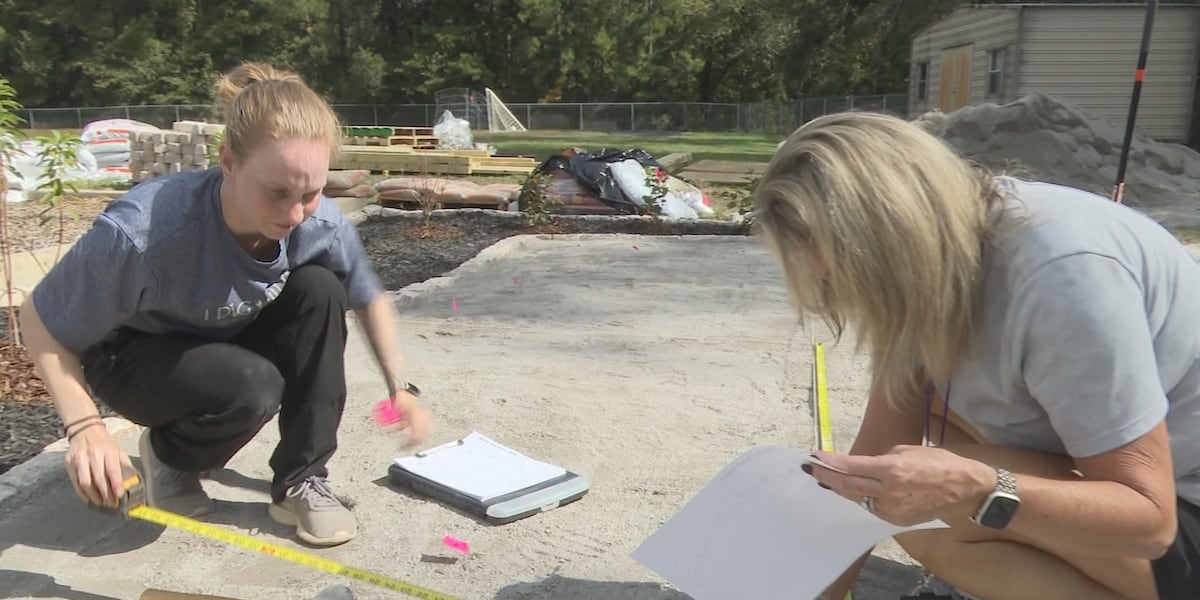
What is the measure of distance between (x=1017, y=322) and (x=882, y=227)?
0.30 meters

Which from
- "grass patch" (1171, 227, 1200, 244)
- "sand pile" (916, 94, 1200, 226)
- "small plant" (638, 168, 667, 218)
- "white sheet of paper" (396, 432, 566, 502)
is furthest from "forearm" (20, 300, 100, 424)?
"sand pile" (916, 94, 1200, 226)

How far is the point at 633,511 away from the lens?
2.72 meters

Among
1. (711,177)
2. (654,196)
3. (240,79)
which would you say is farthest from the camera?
(711,177)

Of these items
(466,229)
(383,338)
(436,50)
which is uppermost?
(436,50)

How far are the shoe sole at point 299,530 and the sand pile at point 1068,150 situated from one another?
9.65 m

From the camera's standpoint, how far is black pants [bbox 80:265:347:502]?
231cm

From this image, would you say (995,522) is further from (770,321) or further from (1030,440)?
(770,321)

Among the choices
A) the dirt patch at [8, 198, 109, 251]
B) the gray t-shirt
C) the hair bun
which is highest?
the hair bun

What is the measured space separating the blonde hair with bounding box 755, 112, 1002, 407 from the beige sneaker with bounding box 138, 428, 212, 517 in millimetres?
1873

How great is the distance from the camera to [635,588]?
2.31 meters

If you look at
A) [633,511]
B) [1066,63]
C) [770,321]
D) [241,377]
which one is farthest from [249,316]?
[1066,63]

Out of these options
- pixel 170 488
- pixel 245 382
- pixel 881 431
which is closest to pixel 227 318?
pixel 245 382

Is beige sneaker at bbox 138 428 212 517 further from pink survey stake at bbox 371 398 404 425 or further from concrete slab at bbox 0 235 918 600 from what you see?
pink survey stake at bbox 371 398 404 425

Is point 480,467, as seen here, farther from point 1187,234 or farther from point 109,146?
point 109,146
